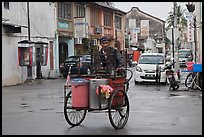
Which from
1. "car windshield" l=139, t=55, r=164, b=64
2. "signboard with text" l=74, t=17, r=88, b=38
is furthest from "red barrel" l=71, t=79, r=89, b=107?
"signboard with text" l=74, t=17, r=88, b=38

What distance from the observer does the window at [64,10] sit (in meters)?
37.1

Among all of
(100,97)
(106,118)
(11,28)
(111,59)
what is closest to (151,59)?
(11,28)

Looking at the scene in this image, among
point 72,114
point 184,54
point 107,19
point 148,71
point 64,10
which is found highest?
point 107,19

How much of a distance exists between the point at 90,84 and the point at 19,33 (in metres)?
18.0

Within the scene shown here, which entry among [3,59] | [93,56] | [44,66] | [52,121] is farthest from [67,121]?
[44,66]

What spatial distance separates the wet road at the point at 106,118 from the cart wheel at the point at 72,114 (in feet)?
0.45

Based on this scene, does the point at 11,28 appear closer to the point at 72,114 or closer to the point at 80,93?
the point at 72,114

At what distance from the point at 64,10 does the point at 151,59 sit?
13278 millimetres

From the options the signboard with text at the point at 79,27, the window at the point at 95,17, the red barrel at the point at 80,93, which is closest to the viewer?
the red barrel at the point at 80,93

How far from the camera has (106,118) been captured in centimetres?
1212

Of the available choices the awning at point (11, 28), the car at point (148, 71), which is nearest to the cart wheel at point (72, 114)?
the car at point (148, 71)

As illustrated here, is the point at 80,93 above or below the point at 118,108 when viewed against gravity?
above

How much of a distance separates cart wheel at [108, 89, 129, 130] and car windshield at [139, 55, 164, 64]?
616 inches

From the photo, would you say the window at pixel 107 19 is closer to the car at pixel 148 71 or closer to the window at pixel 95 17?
the window at pixel 95 17
